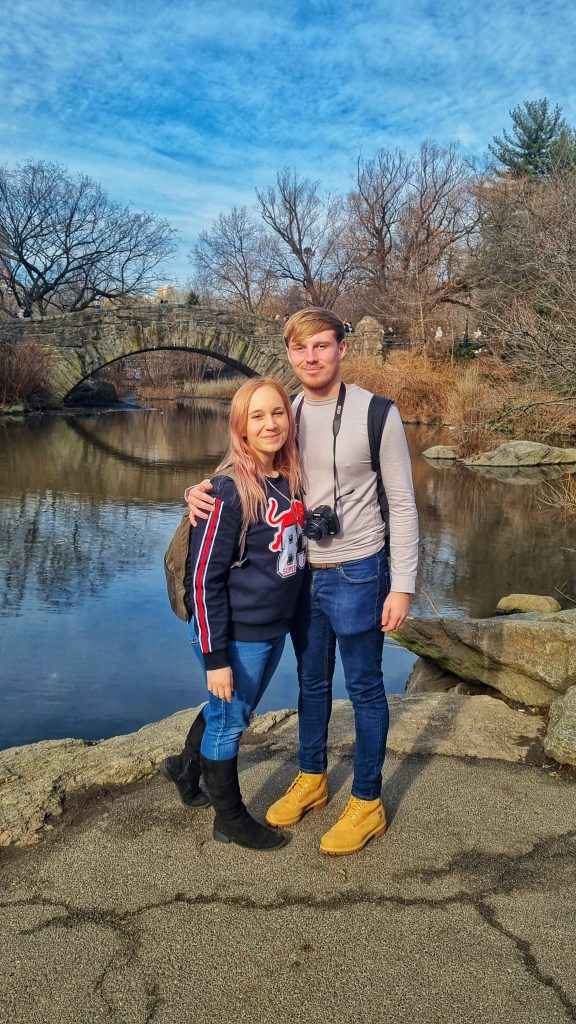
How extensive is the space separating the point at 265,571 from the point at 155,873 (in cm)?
106

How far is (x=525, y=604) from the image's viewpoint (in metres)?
6.89

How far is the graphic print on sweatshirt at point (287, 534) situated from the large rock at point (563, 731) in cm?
153

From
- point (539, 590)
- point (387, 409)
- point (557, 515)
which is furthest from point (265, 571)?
point (557, 515)

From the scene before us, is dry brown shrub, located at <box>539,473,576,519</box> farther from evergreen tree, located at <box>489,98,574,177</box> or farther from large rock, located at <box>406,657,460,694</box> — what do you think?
evergreen tree, located at <box>489,98,574,177</box>

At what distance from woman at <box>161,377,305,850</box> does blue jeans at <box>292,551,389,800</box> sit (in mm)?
124

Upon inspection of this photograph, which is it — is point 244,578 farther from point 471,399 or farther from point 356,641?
point 471,399

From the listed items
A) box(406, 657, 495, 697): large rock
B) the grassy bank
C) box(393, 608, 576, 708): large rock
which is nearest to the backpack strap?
box(393, 608, 576, 708): large rock

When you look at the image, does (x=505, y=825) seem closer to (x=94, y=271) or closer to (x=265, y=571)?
(x=265, y=571)

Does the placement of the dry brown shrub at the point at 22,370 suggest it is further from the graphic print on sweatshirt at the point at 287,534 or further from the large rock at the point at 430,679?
the graphic print on sweatshirt at the point at 287,534

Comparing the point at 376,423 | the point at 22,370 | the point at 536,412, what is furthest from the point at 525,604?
the point at 22,370

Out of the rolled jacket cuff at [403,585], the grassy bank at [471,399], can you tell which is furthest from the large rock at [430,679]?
the grassy bank at [471,399]

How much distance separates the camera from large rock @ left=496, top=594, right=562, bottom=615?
22.2 feet

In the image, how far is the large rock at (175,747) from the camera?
2.93 meters

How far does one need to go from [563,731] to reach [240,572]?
1754mm
